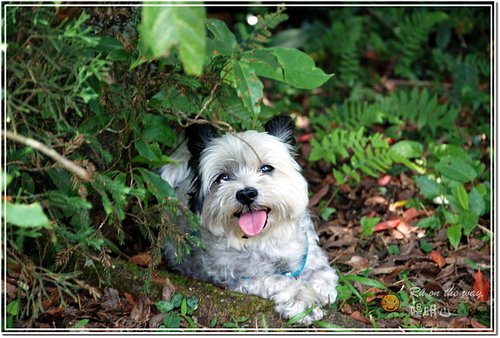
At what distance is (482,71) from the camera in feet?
27.2

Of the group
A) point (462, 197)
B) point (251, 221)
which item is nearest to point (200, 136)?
point (251, 221)

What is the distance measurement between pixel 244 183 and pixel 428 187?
1.99 metres

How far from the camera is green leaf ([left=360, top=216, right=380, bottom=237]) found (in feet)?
18.9

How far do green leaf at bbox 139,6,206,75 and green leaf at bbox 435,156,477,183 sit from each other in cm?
362

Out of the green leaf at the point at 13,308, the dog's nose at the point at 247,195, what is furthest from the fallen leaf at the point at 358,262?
the green leaf at the point at 13,308

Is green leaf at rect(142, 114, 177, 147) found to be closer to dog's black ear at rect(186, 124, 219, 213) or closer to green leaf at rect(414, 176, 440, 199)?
dog's black ear at rect(186, 124, 219, 213)

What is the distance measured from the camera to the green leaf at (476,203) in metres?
5.59

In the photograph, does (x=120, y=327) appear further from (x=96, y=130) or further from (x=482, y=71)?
Result: (x=482, y=71)

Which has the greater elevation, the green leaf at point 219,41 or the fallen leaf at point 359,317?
the green leaf at point 219,41

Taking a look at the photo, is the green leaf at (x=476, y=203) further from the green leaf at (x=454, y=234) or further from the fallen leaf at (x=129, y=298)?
the fallen leaf at (x=129, y=298)

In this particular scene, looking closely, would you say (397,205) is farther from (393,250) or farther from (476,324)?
(476,324)

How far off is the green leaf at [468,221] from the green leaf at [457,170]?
0.37 meters

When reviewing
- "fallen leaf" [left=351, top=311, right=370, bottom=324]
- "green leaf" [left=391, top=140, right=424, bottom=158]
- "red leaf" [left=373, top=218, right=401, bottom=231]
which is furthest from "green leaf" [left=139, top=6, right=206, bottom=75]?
"green leaf" [left=391, top=140, right=424, bottom=158]

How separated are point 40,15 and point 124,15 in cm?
95
